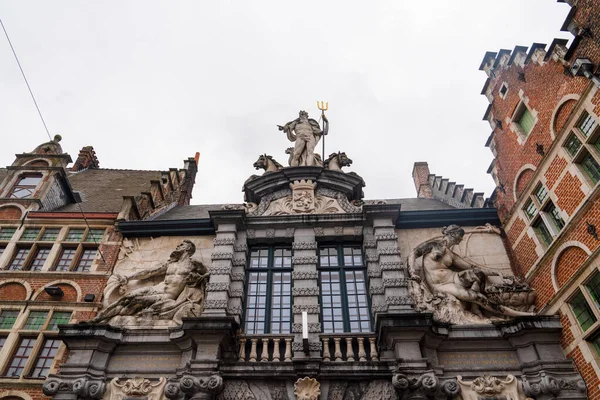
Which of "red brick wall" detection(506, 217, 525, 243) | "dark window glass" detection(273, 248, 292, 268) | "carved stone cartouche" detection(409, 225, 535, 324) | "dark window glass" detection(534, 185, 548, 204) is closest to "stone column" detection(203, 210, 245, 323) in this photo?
"dark window glass" detection(273, 248, 292, 268)

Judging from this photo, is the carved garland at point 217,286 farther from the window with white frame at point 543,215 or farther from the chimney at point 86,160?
the chimney at point 86,160

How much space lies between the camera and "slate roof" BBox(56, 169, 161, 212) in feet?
54.3

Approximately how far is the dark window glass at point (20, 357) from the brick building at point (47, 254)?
0.07ft

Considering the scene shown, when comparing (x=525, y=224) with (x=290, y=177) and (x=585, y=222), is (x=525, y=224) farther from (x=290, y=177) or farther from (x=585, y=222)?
(x=290, y=177)

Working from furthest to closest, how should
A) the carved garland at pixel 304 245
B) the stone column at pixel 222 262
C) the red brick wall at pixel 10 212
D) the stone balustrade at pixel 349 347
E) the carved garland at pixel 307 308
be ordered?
the red brick wall at pixel 10 212 < the carved garland at pixel 304 245 < the stone column at pixel 222 262 < the carved garland at pixel 307 308 < the stone balustrade at pixel 349 347

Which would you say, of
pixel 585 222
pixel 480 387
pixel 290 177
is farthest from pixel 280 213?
Result: pixel 585 222

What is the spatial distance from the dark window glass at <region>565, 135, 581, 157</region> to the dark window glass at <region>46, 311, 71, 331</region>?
13.6m

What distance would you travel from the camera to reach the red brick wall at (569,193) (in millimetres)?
9580

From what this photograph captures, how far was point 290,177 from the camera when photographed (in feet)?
47.3

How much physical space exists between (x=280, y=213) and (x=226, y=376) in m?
5.38

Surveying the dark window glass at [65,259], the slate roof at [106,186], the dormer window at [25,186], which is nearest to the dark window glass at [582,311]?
the dark window glass at [65,259]

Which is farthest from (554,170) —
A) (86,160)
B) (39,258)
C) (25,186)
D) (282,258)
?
(86,160)

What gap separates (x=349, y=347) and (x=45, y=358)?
25.8ft

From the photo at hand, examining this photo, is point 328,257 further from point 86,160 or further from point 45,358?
point 86,160
